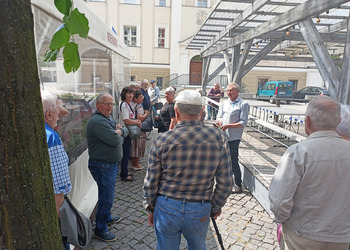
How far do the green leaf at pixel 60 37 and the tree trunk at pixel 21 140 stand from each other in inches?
7.9

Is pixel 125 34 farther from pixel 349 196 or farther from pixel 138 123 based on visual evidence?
pixel 349 196

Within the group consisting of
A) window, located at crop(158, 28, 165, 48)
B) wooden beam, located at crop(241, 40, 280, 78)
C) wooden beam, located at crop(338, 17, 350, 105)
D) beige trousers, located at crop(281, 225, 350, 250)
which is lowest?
beige trousers, located at crop(281, 225, 350, 250)

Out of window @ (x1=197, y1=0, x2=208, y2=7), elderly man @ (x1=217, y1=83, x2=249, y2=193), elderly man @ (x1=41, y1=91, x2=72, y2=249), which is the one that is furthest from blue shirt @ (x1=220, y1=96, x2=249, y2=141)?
window @ (x1=197, y1=0, x2=208, y2=7)

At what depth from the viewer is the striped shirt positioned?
1.96m

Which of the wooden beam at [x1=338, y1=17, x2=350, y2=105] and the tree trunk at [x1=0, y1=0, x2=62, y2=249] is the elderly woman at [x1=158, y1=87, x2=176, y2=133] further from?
the tree trunk at [x1=0, y1=0, x2=62, y2=249]

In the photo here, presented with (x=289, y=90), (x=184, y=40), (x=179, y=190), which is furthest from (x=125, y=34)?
(x=179, y=190)

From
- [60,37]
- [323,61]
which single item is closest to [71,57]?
[60,37]

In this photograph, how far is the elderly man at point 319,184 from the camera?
1.74 m

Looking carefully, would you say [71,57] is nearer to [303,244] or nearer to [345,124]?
[303,244]

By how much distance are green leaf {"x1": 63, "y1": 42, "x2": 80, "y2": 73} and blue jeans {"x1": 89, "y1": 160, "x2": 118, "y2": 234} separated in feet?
6.57

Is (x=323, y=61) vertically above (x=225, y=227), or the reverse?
(x=323, y=61)

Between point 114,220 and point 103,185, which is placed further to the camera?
point 114,220

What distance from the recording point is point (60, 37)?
114 cm

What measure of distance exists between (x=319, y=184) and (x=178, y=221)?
1042mm
